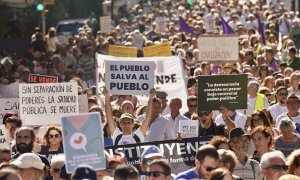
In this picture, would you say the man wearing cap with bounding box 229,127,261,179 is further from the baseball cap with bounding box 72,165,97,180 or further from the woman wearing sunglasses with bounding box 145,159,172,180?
the baseball cap with bounding box 72,165,97,180

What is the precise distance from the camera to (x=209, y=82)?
16141mm

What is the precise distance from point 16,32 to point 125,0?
2394 centimetres

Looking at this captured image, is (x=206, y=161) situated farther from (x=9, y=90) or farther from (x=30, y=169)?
(x=9, y=90)

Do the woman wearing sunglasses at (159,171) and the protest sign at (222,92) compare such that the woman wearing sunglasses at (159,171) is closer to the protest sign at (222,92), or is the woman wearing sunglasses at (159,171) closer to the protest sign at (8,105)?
the protest sign at (222,92)

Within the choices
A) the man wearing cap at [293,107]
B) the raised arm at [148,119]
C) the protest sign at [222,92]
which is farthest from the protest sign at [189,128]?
the man wearing cap at [293,107]

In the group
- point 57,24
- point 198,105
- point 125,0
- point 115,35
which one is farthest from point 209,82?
point 125,0

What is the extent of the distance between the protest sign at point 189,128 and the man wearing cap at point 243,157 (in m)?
1.52

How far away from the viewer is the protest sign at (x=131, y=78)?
1719 cm

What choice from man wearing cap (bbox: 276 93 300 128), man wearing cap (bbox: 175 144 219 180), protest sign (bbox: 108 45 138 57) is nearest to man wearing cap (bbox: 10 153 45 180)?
man wearing cap (bbox: 175 144 219 180)

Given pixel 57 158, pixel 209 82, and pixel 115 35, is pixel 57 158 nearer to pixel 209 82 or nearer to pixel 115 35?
pixel 209 82

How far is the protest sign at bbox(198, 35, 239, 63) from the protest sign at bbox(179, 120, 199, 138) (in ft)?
30.0

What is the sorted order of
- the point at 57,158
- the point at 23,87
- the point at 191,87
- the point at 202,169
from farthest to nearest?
the point at 191,87
the point at 23,87
the point at 57,158
the point at 202,169

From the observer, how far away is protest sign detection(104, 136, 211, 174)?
13422mm

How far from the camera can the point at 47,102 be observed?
52.6 feet
